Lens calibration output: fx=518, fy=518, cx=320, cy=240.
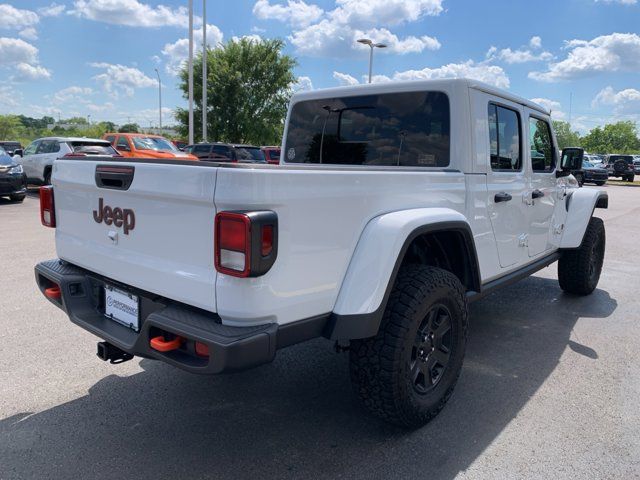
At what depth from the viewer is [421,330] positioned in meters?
2.84

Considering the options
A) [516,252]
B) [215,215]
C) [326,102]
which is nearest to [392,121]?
[326,102]

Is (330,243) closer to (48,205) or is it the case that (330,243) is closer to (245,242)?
(245,242)

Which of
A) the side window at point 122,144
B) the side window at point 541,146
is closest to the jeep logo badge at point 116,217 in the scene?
the side window at point 541,146

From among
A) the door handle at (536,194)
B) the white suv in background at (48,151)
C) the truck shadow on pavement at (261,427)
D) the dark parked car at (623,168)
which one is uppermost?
the dark parked car at (623,168)

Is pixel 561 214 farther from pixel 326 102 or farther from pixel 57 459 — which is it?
pixel 57 459

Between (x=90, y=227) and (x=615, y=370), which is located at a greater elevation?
(x=90, y=227)

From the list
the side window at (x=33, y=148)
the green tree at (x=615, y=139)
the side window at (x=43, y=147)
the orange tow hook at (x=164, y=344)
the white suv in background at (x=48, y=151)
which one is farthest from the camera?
the green tree at (x=615, y=139)

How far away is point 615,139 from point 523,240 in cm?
11576

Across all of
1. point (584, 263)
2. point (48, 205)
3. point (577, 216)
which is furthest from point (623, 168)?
point (48, 205)

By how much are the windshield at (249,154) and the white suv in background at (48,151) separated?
3718 millimetres

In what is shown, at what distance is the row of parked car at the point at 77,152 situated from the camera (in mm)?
12633

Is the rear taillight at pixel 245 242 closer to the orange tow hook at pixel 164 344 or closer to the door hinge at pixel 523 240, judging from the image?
the orange tow hook at pixel 164 344

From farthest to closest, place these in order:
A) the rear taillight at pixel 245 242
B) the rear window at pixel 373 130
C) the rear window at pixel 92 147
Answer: the rear window at pixel 92 147 → the rear window at pixel 373 130 → the rear taillight at pixel 245 242

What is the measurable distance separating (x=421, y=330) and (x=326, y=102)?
80.3 inches
